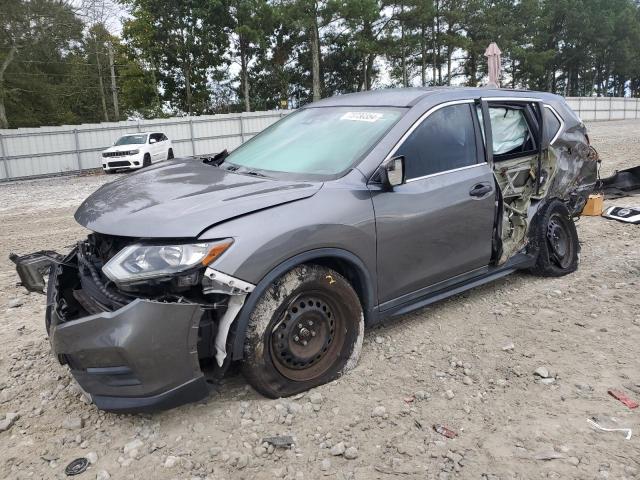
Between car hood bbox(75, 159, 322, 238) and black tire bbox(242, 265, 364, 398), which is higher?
car hood bbox(75, 159, 322, 238)

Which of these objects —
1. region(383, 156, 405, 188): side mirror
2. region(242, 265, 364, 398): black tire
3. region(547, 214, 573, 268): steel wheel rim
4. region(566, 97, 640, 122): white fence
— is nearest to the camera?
region(242, 265, 364, 398): black tire

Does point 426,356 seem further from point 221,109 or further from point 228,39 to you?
point 221,109

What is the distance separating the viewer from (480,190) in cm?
399

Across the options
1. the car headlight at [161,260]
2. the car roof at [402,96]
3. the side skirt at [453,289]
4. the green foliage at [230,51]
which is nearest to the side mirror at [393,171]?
the car roof at [402,96]

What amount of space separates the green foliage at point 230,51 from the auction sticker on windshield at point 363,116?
95.3ft

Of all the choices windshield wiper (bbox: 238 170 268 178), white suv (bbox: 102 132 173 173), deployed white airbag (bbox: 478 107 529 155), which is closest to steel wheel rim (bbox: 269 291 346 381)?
windshield wiper (bbox: 238 170 268 178)

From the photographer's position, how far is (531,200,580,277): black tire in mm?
4836

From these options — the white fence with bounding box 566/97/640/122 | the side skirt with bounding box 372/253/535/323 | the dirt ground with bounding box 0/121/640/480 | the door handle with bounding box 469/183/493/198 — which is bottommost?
the dirt ground with bounding box 0/121/640/480

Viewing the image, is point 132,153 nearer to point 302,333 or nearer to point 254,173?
point 254,173

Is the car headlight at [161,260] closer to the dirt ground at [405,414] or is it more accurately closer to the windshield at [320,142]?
the dirt ground at [405,414]

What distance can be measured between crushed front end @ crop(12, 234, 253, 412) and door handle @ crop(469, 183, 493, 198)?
200 cm

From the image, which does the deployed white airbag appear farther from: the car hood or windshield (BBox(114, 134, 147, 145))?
windshield (BBox(114, 134, 147, 145))

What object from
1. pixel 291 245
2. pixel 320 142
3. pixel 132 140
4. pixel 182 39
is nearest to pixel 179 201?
pixel 291 245

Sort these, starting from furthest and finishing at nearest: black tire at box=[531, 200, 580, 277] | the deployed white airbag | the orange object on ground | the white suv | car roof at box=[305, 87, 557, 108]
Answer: the white suv < the orange object on ground < black tire at box=[531, 200, 580, 277] < the deployed white airbag < car roof at box=[305, 87, 557, 108]
